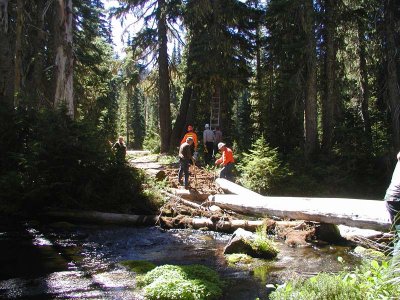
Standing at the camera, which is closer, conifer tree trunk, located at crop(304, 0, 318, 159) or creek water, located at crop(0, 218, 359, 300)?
creek water, located at crop(0, 218, 359, 300)

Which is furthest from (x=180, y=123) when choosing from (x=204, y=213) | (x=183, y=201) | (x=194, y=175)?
(x=204, y=213)

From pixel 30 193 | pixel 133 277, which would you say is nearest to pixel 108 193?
pixel 30 193

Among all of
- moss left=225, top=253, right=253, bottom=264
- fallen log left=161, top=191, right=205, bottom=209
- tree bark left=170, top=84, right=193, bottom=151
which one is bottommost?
moss left=225, top=253, right=253, bottom=264

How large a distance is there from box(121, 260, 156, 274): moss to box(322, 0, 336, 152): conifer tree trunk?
12482 millimetres

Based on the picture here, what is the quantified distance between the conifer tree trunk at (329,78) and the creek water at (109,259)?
32.5ft

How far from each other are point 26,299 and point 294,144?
679 inches

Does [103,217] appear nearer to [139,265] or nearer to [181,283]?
[139,265]

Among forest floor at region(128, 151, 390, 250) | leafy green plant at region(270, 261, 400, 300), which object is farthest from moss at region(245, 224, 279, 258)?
leafy green plant at region(270, 261, 400, 300)

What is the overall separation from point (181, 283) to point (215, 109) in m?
17.4

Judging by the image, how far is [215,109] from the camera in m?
23.1

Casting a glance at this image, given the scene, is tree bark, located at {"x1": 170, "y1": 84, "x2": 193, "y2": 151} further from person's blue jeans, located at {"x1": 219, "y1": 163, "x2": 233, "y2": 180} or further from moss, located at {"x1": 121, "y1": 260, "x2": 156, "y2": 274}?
moss, located at {"x1": 121, "y1": 260, "x2": 156, "y2": 274}

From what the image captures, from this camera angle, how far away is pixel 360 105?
884 inches

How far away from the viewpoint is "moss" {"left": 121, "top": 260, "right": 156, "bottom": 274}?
744 centimetres

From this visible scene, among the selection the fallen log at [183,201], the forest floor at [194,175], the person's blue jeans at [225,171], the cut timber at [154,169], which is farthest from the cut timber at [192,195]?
the cut timber at [154,169]
